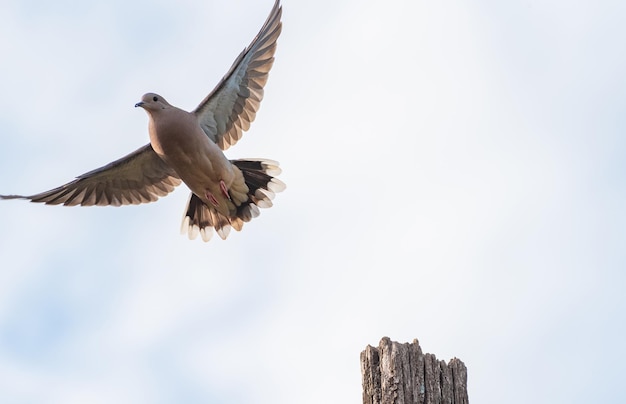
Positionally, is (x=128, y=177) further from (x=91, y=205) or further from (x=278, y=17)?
A: (x=278, y=17)

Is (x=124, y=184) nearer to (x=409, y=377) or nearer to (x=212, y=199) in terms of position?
(x=212, y=199)

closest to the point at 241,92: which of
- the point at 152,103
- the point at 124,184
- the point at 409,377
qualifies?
the point at 152,103

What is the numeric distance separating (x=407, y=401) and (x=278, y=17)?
551 centimetres

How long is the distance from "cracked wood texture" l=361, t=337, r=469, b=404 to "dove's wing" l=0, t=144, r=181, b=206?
17.3 ft

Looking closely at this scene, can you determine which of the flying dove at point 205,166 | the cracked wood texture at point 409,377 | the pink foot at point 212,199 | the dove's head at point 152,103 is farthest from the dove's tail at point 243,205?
the cracked wood texture at point 409,377

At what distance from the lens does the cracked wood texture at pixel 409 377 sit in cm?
516

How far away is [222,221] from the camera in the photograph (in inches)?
415

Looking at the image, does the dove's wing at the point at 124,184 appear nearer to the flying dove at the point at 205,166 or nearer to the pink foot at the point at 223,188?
the flying dove at the point at 205,166

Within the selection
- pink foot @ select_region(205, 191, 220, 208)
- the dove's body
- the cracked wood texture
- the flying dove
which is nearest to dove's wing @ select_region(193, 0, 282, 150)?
the flying dove

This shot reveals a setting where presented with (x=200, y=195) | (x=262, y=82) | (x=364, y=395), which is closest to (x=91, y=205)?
(x=200, y=195)

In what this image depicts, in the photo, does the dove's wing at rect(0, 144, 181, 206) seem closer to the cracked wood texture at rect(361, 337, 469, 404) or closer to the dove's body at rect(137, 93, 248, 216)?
the dove's body at rect(137, 93, 248, 216)

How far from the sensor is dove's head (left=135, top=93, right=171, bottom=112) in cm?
959

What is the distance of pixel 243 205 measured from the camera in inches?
409

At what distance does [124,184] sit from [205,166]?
4.67ft
